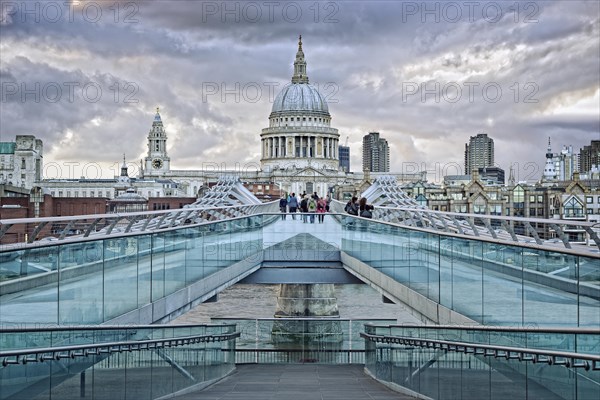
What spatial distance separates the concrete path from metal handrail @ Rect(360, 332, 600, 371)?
1.18 metres

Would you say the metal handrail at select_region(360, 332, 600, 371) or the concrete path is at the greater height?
the metal handrail at select_region(360, 332, 600, 371)

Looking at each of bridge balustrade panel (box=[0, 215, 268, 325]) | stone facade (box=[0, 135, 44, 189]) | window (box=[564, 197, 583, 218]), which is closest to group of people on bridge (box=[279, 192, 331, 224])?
bridge balustrade panel (box=[0, 215, 268, 325])

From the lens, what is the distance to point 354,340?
20484 mm

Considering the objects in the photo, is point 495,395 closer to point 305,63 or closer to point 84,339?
point 84,339

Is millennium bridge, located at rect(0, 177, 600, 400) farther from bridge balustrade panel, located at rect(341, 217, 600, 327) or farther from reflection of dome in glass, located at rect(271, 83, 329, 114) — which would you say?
reflection of dome in glass, located at rect(271, 83, 329, 114)

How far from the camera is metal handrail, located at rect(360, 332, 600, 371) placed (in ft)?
20.4

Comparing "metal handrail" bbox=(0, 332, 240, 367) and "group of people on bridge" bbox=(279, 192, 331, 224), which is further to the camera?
"group of people on bridge" bbox=(279, 192, 331, 224)

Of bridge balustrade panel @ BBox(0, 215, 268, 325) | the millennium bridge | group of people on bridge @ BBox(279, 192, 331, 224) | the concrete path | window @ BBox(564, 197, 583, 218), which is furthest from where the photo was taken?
window @ BBox(564, 197, 583, 218)

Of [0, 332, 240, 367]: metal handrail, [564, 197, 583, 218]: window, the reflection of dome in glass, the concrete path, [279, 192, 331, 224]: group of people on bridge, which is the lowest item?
the concrete path

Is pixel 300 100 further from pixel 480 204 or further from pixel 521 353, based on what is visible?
pixel 521 353

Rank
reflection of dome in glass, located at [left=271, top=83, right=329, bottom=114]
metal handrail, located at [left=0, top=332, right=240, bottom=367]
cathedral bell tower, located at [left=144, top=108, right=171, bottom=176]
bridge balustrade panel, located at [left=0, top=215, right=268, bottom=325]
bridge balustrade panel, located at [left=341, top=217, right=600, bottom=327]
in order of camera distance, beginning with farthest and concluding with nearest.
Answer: cathedral bell tower, located at [left=144, top=108, right=171, bottom=176]
reflection of dome in glass, located at [left=271, top=83, right=329, bottom=114]
bridge balustrade panel, located at [left=0, top=215, right=268, bottom=325]
bridge balustrade panel, located at [left=341, top=217, right=600, bottom=327]
metal handrail, located at [left=0, top=332, right=240, bottom=367]

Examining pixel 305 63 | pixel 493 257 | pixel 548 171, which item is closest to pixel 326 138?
pixel 305 63

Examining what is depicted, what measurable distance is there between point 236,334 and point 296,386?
3.81 m

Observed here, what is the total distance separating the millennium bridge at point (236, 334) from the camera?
23.2ft
